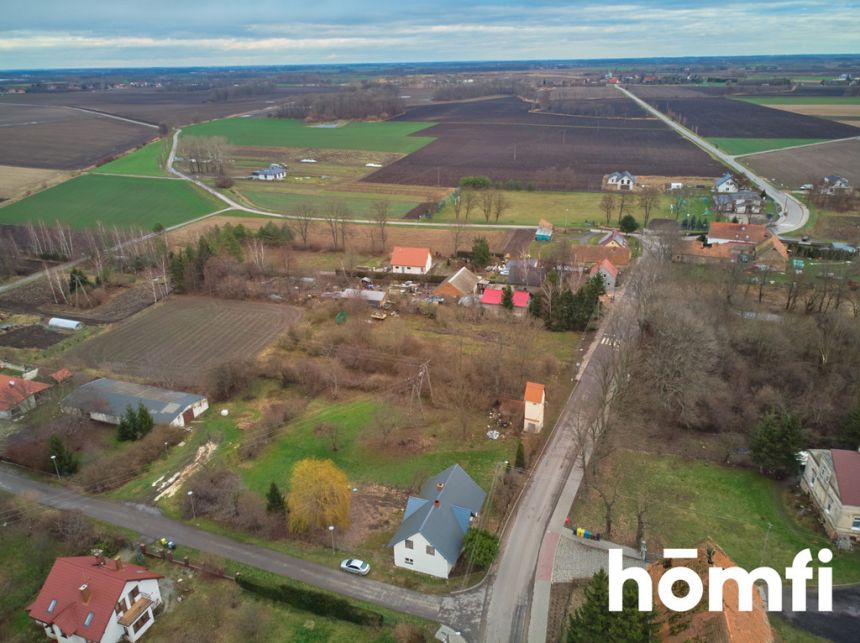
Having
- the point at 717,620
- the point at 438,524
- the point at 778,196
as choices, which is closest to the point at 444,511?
the point at 438,524

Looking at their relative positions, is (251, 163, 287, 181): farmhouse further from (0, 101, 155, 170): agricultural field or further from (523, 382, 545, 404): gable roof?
(523, 382, 545, 404): gable roof

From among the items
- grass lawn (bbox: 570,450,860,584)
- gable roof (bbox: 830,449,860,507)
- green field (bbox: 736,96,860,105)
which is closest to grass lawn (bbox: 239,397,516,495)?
grass lawn (bbox: 570,450,860,584)

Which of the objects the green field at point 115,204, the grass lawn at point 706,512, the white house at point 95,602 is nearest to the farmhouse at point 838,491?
the grass lawn at point 706,512

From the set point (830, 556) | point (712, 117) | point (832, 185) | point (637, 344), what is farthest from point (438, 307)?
point (712, 117)

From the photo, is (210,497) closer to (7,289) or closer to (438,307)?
(438,307)

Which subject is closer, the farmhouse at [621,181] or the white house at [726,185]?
the white house at [726,185]

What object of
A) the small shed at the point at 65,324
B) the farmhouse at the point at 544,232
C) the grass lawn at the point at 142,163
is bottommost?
the small shed at the point at 65,324

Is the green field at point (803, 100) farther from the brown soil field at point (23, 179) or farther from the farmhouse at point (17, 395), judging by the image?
the farmhouse at point (17, 395)
